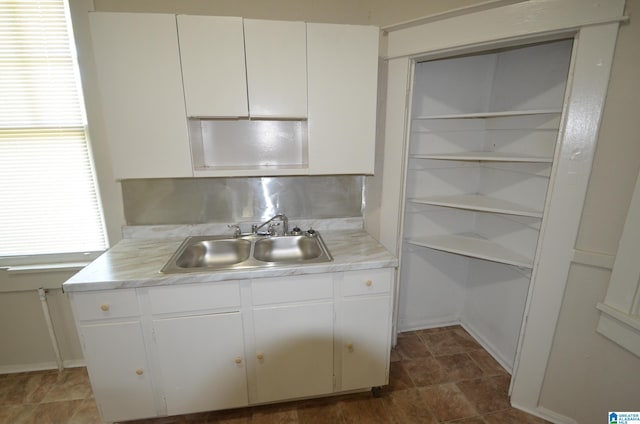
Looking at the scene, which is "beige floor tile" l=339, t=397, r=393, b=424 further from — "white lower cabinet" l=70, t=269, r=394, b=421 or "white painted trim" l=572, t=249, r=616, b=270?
"white painted trim" l=572, t=249, r=616, b=270

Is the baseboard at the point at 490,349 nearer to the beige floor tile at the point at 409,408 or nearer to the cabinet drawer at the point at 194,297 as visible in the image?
the beige floor tile at the point at 409,408

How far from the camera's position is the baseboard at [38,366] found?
1987 mm

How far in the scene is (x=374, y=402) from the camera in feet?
5.78

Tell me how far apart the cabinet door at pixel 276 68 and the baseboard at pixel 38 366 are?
2.21 m

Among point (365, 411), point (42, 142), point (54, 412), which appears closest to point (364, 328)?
point (365, 411)

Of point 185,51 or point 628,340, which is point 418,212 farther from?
point 185,51

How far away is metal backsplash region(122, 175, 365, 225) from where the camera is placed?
6.25 feet

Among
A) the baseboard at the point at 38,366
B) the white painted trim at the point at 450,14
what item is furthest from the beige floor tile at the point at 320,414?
the white painted trim at the point at 450,14

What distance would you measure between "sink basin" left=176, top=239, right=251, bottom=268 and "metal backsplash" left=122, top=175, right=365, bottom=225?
180mm

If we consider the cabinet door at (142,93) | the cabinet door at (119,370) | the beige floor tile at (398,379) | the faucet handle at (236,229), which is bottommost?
the beige floor tile at (398,379)

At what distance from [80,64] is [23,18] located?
0.38m

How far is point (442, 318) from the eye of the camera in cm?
250

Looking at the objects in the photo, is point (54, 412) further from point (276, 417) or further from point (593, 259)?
point (593, 259)

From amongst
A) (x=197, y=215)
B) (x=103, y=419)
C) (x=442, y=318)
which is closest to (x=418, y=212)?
(x=442, y=318)
